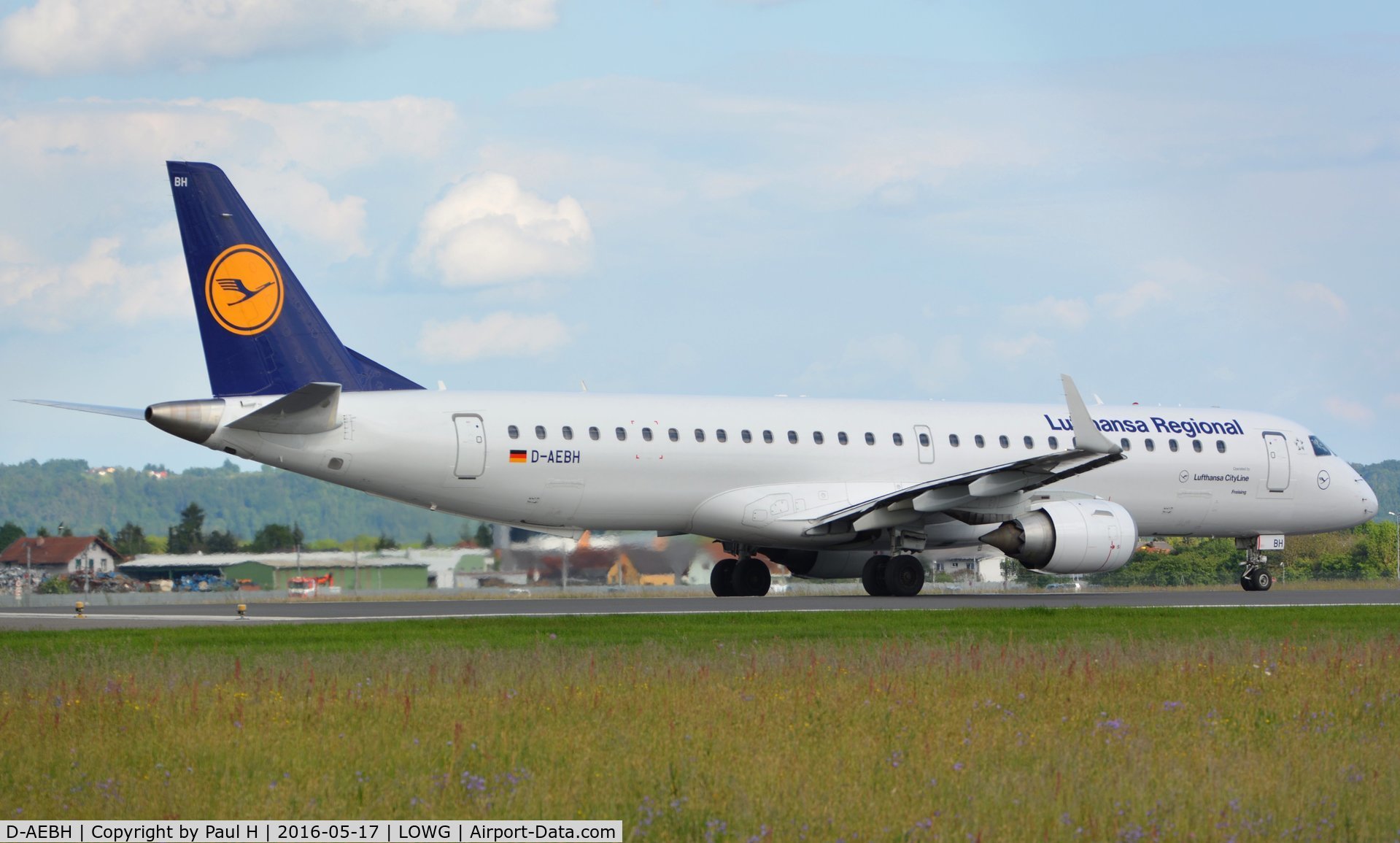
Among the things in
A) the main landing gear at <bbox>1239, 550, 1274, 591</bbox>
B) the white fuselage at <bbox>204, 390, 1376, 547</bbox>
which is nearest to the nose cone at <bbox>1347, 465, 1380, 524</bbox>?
the white fuselage at <bbox>204, 390, 1376, 547</bbox>

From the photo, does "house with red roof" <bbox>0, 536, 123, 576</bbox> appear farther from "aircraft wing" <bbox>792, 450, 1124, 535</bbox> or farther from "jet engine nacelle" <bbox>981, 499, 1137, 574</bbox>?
"jet engine nacelle" <bbox>981, 499, 1137, 574</bbox>

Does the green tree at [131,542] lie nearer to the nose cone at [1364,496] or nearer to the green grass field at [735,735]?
the green grass field at [735,735]

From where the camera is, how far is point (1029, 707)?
12773 millimetres

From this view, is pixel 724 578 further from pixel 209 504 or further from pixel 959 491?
pixel 209 504

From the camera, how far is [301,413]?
2558 cm

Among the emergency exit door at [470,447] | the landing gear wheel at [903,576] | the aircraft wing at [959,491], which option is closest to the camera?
the emergency exit door at [470,447]

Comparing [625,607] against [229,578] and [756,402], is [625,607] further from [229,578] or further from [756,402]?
[229,578]

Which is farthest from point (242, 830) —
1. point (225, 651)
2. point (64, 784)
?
point (225, 651)

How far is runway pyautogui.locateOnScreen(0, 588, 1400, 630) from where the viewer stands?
23000 millimetres

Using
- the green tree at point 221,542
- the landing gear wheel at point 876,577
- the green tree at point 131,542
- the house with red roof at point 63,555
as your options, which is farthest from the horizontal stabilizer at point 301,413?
the house with red roof at point 63,555

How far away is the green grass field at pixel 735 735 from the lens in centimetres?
902

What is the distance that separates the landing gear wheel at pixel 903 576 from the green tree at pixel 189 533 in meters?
16.2

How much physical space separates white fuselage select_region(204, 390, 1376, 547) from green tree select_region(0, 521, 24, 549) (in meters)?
19.5

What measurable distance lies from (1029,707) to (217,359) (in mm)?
17213
